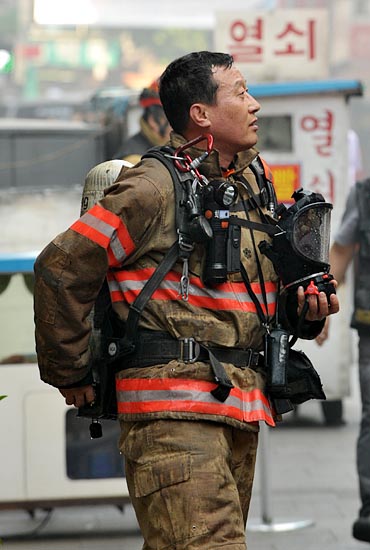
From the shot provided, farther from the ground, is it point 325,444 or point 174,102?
point 174,102

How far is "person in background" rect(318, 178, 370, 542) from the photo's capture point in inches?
276

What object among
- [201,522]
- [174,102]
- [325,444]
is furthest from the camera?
[325,444]

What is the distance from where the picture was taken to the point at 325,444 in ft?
34.1

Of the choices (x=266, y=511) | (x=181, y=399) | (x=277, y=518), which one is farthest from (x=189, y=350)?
(x=277, y=518)

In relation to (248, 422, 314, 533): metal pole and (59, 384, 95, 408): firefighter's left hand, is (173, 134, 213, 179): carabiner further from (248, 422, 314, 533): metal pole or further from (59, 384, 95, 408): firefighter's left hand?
(248, 422, 314, 533): metal pole

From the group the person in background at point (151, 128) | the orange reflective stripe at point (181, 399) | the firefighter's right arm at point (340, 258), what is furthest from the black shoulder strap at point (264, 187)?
the person in background at point (151, 128)

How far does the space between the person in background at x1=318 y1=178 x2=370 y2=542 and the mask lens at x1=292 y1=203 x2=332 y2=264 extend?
251cm

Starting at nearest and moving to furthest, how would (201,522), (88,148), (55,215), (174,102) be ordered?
(201,522)
(174,102)
(55,215)
(88,148)

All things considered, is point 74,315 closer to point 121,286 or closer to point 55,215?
point 121,286

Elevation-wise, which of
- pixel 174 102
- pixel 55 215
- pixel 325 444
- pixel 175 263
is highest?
pixel 174 102

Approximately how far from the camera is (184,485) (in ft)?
13.7

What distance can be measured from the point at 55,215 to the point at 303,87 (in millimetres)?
3127

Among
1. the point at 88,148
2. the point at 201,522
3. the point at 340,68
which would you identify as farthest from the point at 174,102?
the point at 340,68

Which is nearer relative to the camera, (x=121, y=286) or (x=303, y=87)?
(x=121, y=286)
